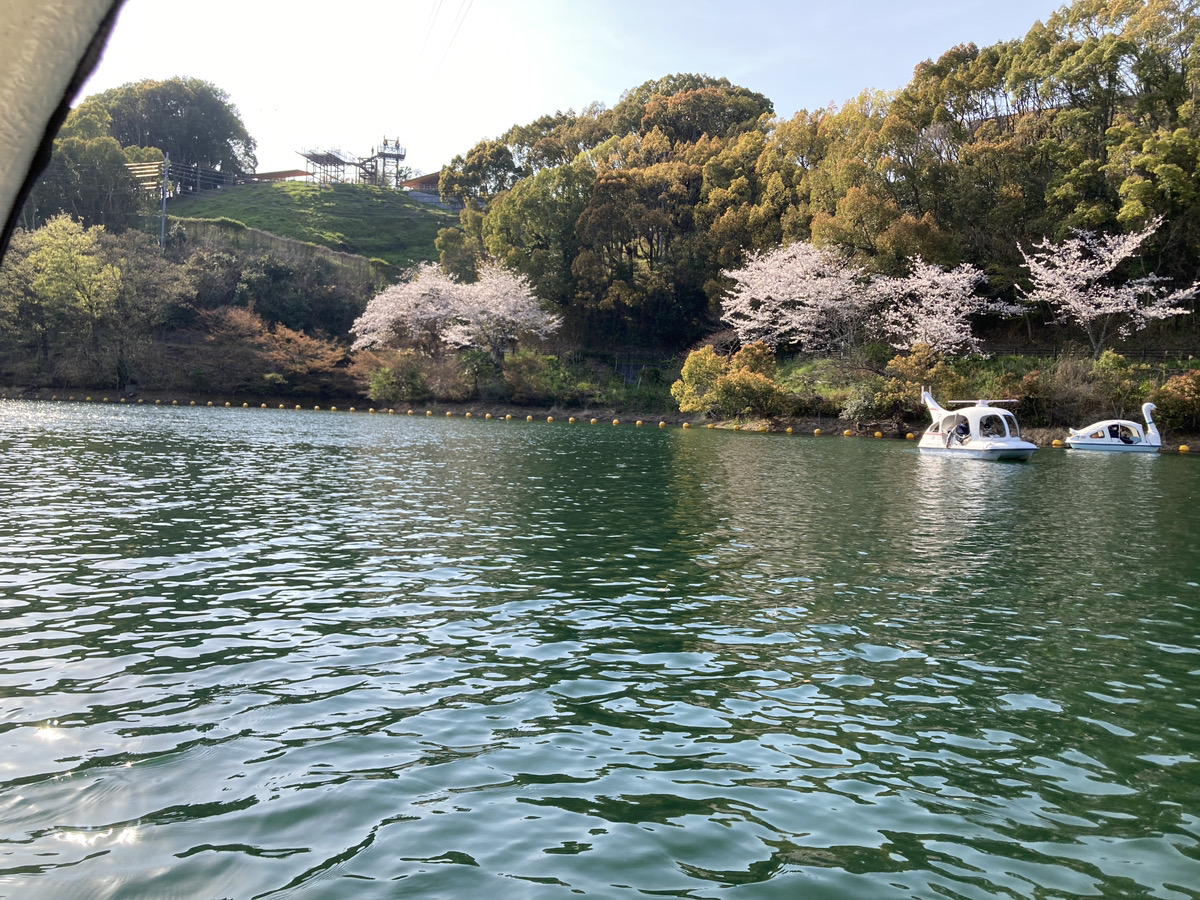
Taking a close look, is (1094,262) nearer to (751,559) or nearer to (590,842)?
(751,559)

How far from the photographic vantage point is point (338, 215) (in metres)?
89.8

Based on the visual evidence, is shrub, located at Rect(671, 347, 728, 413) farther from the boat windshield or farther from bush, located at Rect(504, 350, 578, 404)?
the boat windshield

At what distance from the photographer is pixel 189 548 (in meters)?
10.4

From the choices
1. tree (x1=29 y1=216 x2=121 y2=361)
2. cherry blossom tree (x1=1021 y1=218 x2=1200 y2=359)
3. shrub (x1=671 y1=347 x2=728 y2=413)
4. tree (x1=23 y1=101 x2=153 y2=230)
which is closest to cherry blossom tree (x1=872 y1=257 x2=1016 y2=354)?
cherry blossom tree (x1=1021 y1=218 x2=1200 y2=359)

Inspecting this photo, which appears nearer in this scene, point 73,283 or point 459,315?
point 73,283

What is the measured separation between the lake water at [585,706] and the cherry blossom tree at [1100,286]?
95.7 ft

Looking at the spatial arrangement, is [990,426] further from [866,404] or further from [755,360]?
[755,360]

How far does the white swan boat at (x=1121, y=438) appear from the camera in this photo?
104ft

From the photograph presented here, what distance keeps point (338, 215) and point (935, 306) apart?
6811 centimetres

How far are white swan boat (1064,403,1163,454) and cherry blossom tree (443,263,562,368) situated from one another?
30.6 m

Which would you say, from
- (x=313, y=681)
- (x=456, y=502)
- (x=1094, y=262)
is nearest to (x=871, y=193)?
(x=1094, y=262)

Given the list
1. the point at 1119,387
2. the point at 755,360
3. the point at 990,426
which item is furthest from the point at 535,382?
the point at 1119,387

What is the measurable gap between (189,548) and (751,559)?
6.91 meters

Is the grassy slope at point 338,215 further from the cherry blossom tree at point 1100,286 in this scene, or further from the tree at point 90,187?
the cherry blossom tree at point 1100,286
